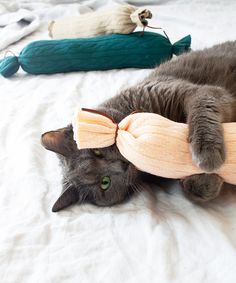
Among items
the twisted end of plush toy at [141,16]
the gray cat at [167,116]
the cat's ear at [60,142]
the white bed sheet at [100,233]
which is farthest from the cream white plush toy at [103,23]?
the cat's ear at [60,142]

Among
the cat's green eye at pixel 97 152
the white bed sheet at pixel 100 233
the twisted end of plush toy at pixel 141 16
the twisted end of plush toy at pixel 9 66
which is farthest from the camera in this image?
the twisted end of plush toy at pixel 9 66

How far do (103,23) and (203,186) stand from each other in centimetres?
113

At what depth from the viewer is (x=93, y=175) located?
1011 millimetres

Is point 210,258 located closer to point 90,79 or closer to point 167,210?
point 167,210

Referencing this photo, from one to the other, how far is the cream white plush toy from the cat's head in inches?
31.5

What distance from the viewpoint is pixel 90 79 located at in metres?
1.69

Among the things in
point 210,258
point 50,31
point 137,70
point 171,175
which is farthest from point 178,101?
point 50,31

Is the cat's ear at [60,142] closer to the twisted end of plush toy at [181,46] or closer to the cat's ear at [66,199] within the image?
the cat's ear at [66,199]

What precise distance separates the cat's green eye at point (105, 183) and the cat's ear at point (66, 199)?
69 millimetres

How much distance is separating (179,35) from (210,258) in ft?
4.56

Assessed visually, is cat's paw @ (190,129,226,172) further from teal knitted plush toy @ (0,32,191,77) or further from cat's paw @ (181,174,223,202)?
teal knitted plush toy @ (0,32,191,77)

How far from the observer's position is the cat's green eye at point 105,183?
1007 mm

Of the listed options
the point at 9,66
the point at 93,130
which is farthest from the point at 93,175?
the point at 9,66

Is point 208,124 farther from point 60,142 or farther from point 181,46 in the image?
point 181,46
